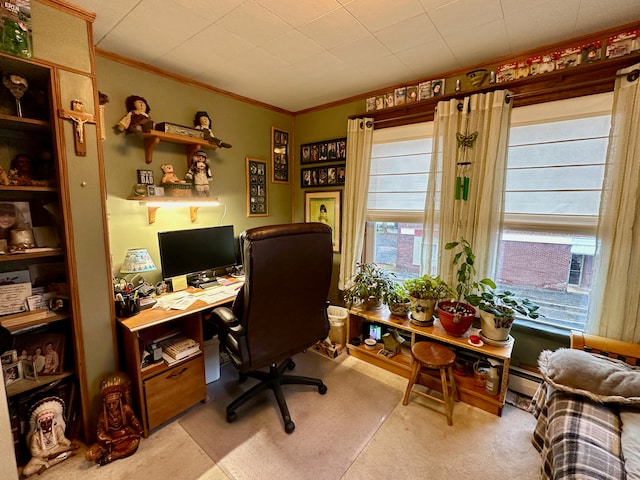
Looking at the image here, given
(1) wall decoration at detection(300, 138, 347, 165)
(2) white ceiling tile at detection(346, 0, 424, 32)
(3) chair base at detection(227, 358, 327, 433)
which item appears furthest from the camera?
(1) wall decoration at detection(300, 138, 347, 165)

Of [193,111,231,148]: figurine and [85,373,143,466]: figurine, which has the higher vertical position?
[193,111,231,148]: figurine

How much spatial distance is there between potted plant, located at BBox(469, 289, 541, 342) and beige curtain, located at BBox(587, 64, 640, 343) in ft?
1.20

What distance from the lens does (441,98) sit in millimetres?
2189

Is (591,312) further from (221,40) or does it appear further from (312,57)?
(221,40)

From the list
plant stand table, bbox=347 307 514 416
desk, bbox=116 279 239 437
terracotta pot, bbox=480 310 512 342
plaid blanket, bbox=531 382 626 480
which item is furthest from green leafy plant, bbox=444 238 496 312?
desk, bbox=116 279 239 437

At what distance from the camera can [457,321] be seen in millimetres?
1968

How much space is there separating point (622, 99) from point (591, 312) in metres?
1.25

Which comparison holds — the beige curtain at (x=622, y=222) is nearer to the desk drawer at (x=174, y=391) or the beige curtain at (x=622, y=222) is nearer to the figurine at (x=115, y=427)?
the desk drawer at (x=174, y=391)

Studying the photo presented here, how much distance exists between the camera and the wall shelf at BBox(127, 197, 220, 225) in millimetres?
2031

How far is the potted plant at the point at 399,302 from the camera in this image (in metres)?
2.30

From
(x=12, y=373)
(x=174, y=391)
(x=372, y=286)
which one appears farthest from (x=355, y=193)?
(x=12, y=373)

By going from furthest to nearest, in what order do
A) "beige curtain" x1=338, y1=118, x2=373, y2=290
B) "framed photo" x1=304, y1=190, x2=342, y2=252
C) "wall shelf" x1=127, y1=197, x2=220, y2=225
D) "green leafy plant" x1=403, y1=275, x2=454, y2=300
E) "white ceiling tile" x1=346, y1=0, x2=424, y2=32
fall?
"framed photo" x1=304, y1=190, x2=342, y2=252 → "beige curtain" x1=338, y1=118, x2=373, y2=290 → "green leafy plant" x1=403, y1=275, x2=454, y2=300 → "wall shelf" x1=127, y1=197, x2=220, y2=225 → "white ceiling tile" x1=346, y1=0, x2=424, y2=32

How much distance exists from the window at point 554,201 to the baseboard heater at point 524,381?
0.39m

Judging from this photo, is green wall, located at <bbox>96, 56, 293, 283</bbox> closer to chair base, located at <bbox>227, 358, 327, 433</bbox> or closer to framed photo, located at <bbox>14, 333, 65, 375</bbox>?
framed photo, located at <bbox>14, 333, 65, 375</bbox>
